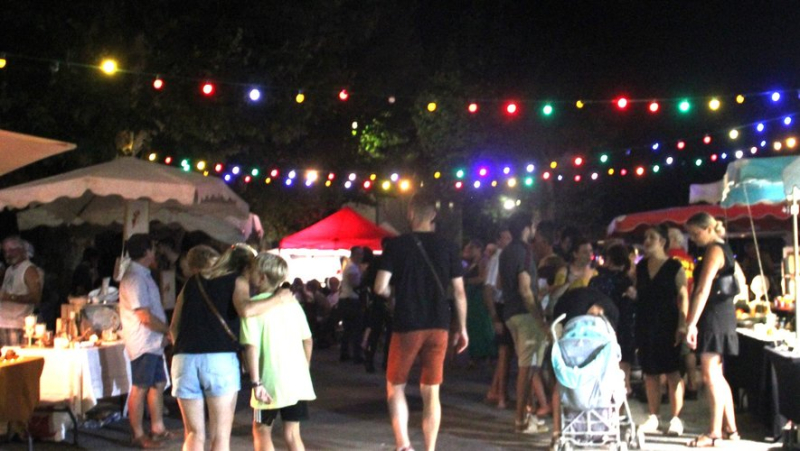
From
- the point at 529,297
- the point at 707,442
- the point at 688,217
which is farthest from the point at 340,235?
the point at 707,442

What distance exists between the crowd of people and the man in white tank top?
13mm

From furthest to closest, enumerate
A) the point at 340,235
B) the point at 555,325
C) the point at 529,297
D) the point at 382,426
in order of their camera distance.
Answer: the point at 340,235, the point at 382,426, the point at 529,297, the point at 555,325

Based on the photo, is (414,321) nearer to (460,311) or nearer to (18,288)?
(460,311)

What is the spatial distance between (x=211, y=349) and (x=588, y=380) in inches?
121

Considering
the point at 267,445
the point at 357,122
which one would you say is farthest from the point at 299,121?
the point at 267,445

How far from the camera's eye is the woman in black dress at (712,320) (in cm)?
876

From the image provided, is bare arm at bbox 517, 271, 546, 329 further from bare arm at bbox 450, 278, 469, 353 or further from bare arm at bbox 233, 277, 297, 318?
bare arm at bbox 233, 277, 297, 318

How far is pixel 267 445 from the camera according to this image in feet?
22.7

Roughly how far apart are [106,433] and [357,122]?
1854cm

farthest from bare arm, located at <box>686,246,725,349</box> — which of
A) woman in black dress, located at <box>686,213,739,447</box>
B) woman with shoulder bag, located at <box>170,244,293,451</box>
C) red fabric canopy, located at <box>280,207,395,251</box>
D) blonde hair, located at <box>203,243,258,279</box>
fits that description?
red fabric canopy, located at <box>280,207,395,251</box>

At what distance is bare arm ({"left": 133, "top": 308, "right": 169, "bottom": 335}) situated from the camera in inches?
342

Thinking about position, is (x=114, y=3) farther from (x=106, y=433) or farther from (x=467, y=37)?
(x=467, y=37)

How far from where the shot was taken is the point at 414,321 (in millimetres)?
7805

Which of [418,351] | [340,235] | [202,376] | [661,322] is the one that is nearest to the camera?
[202,376]
